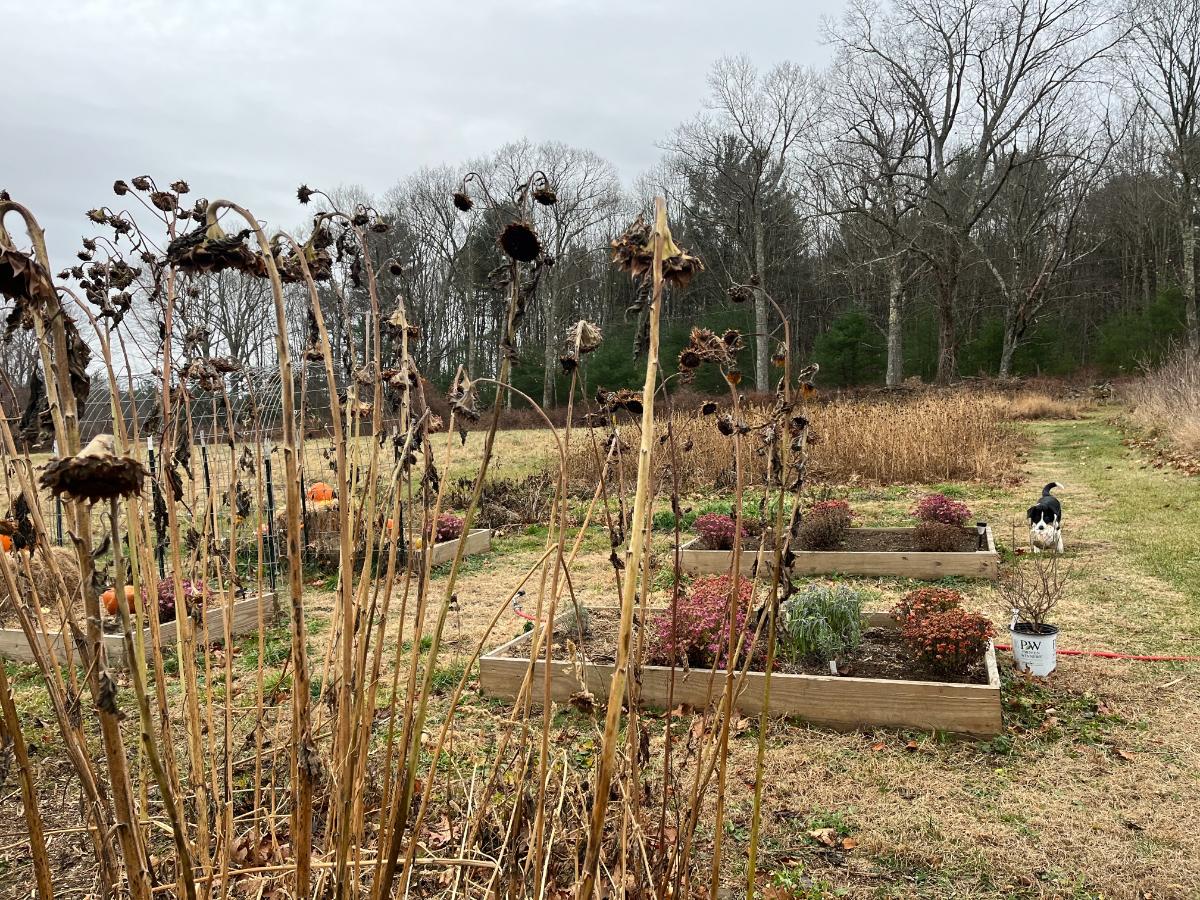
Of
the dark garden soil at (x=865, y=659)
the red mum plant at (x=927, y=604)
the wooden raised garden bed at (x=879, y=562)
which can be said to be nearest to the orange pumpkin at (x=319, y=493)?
the dark garden soil at (x=865, y=659)

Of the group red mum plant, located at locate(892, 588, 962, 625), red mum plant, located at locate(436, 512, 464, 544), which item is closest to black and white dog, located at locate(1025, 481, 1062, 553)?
red mum plant, located at locate(892, 588, 962, 625)

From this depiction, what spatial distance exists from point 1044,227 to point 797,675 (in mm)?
25408

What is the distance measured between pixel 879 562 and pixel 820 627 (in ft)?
7.60

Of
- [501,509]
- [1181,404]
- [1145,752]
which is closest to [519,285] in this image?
[1145,752]

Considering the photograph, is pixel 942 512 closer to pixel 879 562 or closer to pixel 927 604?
pixel 879 562

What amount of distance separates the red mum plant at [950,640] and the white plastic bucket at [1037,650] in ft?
1.34

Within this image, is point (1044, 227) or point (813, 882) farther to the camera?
point (1044, 227)

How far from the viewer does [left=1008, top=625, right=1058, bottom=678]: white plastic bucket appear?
3.77m

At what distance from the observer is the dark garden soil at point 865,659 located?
11.6ft

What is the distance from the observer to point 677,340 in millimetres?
28109

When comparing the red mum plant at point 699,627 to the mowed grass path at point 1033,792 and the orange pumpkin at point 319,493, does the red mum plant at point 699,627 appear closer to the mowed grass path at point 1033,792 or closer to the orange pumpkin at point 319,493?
the mowed grass path at point 1033,792

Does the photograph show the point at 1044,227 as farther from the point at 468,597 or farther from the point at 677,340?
the point at 468,597

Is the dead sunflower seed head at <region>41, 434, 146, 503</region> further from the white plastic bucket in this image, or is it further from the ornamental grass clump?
the white plastic bucket

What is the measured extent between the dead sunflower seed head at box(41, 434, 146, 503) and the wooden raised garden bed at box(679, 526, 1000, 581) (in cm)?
491
